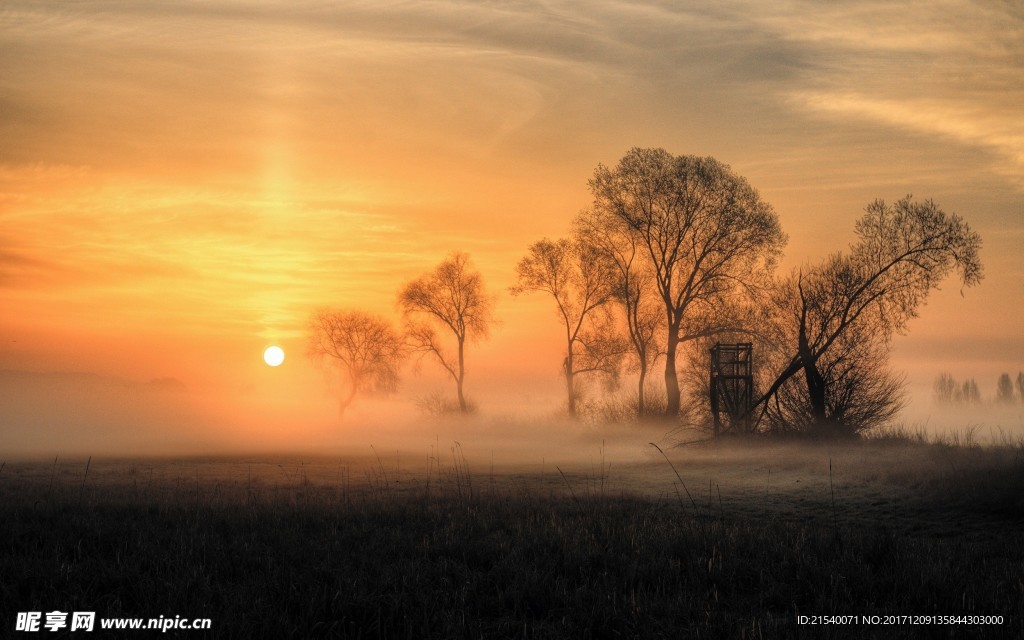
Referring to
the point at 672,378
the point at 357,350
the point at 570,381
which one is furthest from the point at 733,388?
the point at 357,350

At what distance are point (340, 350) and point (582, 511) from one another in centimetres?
6257

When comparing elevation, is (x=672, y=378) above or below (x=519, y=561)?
above

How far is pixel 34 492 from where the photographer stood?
15.3 m

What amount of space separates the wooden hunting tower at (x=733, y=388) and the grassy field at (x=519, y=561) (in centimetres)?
1262

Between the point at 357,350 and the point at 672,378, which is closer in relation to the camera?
the point at 672,378

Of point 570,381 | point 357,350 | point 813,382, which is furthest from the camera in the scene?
point 357,350

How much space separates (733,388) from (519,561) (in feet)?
75.1

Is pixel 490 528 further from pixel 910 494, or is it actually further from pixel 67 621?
pixel 910 494

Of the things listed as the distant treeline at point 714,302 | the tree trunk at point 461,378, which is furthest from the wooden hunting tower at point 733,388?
the tree trunk at point 461,378

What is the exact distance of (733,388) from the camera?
2939 centimetres

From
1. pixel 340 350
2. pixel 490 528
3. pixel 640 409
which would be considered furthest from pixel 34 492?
pixel 340 350

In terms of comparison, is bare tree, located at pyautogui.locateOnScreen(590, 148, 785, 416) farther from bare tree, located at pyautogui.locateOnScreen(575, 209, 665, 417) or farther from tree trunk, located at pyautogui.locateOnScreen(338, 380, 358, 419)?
tree trunk, located at pyautogui.locateOnScreen(338, 380, 358, 419)

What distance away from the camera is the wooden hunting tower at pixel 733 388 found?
28.5 m

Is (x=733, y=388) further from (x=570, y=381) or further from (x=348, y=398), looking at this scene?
(x=348, y=398)
